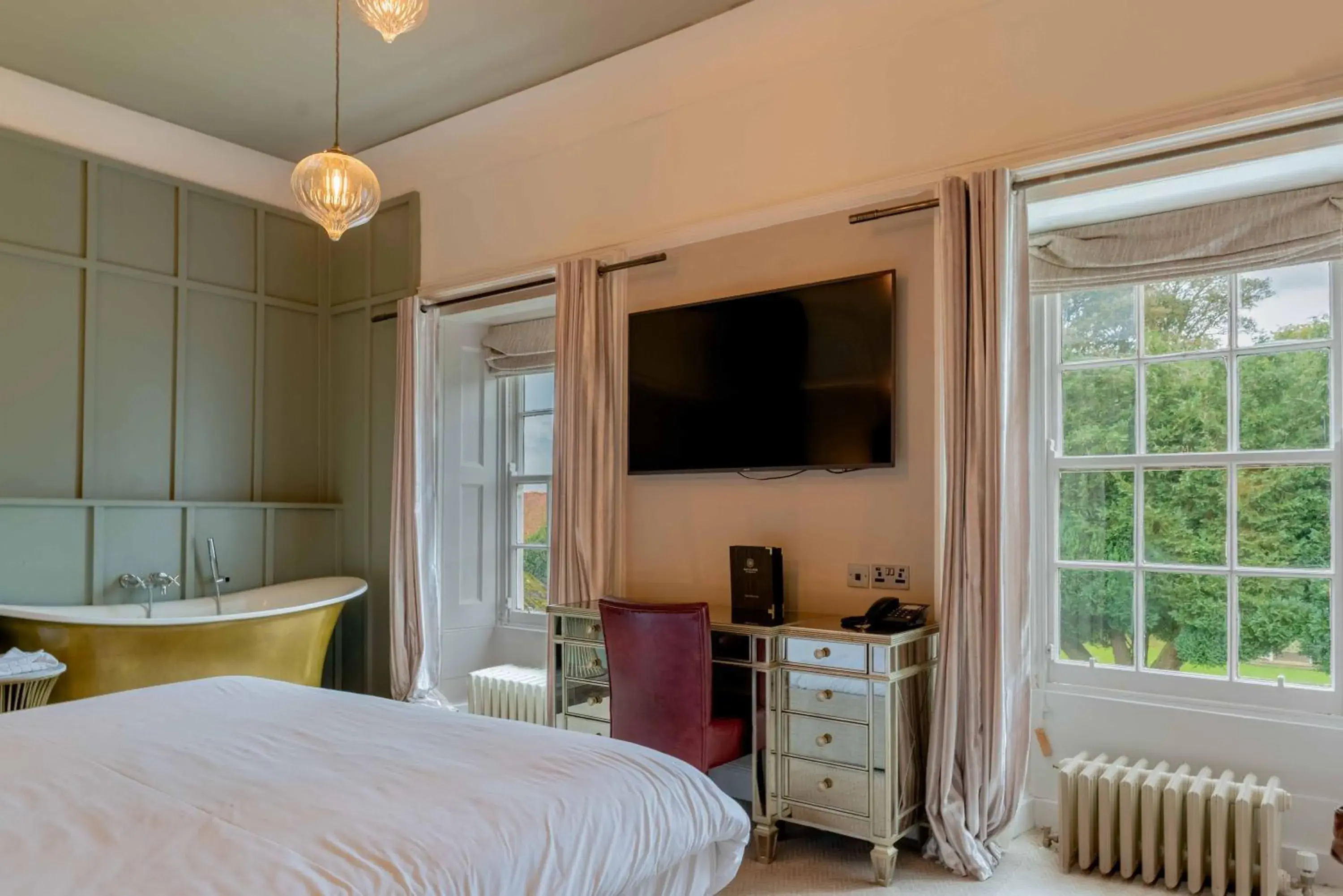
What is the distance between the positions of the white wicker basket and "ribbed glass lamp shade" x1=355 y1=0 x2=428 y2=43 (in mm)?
2707

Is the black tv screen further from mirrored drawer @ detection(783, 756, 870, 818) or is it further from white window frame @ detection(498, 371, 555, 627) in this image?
white window frame @ detection(498, 371, 555, 627)

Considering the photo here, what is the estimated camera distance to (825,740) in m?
3.09

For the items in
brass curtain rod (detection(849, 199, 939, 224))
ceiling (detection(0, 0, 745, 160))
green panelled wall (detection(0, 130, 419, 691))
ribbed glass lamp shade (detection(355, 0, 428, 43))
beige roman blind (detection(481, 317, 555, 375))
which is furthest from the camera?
beige roman blind (detection(481, 317, 555, 375))

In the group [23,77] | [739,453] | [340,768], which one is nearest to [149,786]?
[340,768]

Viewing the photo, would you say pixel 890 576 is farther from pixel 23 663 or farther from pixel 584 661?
pixel 23 663

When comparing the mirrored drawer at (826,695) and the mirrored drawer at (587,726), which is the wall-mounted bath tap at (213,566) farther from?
the mirrored drawer at (826,695)

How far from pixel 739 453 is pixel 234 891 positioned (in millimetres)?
2637

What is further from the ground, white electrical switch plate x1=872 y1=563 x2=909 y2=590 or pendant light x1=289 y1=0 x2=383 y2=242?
pendant light x1=289 y1=0 x2=383 y2=242

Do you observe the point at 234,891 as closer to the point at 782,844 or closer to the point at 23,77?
the point at 782,844

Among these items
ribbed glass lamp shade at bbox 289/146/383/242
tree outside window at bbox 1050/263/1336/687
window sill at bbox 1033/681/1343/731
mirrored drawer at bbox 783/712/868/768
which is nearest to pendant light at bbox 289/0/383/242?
ribbed glass lamp shade at bbox 289/146/383/242

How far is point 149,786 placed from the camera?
1.82 meters

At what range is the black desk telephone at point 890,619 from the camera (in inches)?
122

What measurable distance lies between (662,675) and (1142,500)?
187 centimetres

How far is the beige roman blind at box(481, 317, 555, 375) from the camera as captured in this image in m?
4.97
